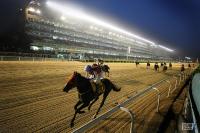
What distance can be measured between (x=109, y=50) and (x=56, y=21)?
29965 millimetres

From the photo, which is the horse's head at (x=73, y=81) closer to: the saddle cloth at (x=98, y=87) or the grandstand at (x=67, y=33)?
the saddle cloth at (x=98, y=87)

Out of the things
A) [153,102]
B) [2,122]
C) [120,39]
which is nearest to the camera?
[2,122]

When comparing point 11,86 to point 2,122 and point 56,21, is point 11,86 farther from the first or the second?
point 56,21

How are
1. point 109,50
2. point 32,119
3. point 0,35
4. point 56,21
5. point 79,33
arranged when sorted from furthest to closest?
1. point 109,50
2. point 79,33
3. point 56,21
4. point 0,35
5. point 32,119

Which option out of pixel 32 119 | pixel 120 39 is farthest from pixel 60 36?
pixel 32 119

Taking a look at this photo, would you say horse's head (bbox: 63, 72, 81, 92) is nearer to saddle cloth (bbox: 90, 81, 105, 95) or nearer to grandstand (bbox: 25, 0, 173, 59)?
saddle cloth (bbox: 90, 81, 105, 95)

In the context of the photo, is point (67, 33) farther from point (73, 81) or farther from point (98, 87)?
point (73, 81)

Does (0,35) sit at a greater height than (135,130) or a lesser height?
greater

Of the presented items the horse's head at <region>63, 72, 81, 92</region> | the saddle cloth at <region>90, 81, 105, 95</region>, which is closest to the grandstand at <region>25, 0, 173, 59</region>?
the saddle cloth at <region>90, 81, 105, 95</region>

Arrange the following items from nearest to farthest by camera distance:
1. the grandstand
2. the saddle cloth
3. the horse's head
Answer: the horse's head < the saddle cloth < the grandstand

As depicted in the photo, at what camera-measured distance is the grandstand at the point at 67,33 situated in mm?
51281

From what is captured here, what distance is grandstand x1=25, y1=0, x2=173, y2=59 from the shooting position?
5128cm

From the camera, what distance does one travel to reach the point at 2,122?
5.81 metres

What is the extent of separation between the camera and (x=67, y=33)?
Answer: 216 ft
